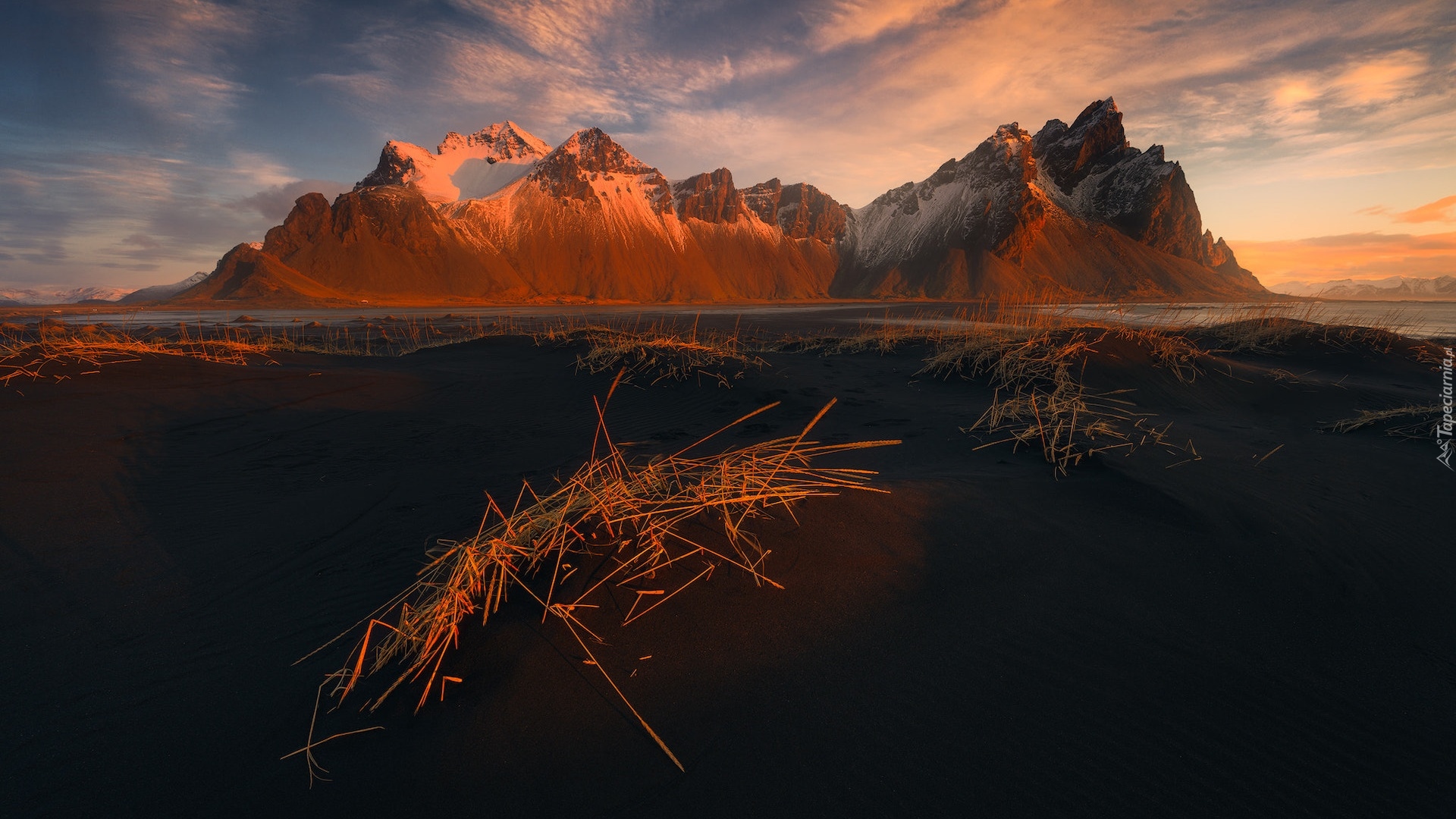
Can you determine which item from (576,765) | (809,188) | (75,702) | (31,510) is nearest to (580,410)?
(31,510)

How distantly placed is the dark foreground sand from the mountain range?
69.5 metres

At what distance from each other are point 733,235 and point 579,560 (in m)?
107

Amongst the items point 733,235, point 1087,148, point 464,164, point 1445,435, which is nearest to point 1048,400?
point 1445,435

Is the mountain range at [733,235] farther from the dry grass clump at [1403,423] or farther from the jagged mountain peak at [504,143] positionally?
the dry grass clump at [1403,423]

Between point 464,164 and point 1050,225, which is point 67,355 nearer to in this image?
point 1050,225

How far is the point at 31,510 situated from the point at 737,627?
3980 mm

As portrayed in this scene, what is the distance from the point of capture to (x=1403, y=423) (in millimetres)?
4273

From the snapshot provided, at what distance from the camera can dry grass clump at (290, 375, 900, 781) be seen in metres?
1.55

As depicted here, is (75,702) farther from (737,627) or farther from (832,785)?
(832,785)

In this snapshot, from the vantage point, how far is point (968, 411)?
5.34 meters

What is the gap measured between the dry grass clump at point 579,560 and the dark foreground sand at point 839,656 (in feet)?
0.27

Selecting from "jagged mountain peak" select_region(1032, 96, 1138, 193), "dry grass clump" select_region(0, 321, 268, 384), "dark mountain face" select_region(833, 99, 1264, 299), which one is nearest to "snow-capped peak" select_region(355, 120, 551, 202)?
"dark mountain face" select_region(833, 99, 1264, 299)

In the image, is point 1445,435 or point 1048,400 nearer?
point 1445,435

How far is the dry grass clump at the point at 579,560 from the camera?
61.2 inches
